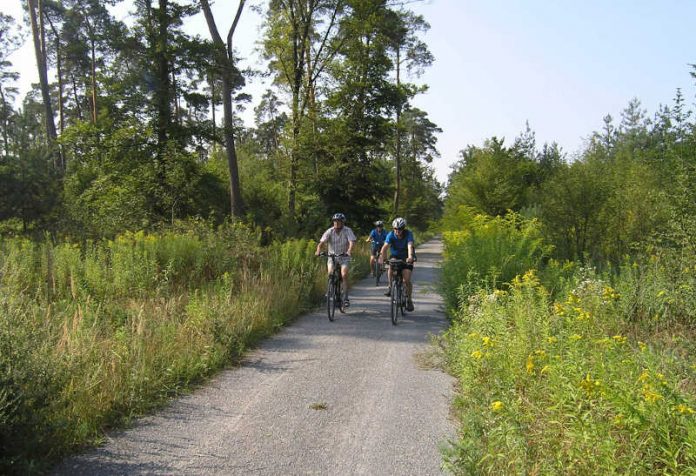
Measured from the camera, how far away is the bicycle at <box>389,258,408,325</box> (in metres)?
10.0

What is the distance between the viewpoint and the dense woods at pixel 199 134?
17812 mm

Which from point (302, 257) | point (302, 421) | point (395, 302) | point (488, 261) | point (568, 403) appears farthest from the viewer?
point (302, 257)

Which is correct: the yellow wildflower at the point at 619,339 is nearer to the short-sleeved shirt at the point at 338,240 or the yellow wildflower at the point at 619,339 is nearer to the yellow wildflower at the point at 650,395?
the yellow wildflower at the point at 650,395

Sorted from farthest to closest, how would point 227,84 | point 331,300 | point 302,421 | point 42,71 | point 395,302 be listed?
point 42,71 → point 227,84 → point 331,300 → point 395,302 → point 302,421

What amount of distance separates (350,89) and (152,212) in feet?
33.9

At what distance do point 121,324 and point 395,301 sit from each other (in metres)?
4.87

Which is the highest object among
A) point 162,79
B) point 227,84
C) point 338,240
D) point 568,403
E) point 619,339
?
point 162,79

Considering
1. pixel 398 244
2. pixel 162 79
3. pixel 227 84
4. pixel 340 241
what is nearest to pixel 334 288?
pixel 340 241

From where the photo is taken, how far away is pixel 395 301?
10078 millimetres

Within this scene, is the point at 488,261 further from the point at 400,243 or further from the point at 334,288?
the point at 334,288

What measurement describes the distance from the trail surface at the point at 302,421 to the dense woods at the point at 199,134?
378 inches

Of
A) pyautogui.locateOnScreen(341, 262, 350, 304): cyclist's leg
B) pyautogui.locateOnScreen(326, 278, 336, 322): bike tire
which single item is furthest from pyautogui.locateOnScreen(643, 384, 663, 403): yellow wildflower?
pyautogui.locateOnScreen(341, 262, 350, 304): cyclist's leg

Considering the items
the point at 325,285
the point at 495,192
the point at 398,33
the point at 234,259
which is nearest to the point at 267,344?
the point at 234,259

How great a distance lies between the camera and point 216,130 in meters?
19.4
